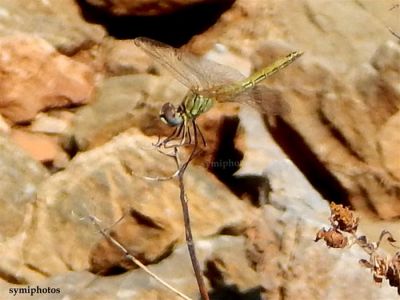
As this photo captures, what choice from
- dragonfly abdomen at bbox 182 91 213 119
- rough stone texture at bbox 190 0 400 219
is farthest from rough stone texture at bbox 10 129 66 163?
dragonfly abdomen at bbox 182 91 213 119

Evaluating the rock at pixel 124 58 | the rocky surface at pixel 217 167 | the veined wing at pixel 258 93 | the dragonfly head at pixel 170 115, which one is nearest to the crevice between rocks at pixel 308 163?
the rocky surface at pixel 217 167

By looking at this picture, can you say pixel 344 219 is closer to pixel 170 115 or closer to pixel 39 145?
pixel 170 115

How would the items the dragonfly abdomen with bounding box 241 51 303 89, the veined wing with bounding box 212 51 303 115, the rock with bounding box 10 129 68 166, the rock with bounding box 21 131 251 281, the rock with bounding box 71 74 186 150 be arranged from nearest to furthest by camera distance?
the veined wing with bounding box 212 51 303 115, the dragonfly abdomen with bounding box 241 51 303 89, the rock with bounding box 21 131 251 281, the rock with bounding box 71 74 186 150, the rock with bounding box 10 129 68 166

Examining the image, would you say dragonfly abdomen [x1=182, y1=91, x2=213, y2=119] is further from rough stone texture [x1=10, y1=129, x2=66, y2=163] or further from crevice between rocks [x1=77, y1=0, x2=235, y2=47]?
crevice between rocks [x1=77, y1=0, x2=235, y2=47]

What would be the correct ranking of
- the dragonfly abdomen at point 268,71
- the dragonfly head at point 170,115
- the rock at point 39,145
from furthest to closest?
the rock at point 39,145
the dragonfly abdomen at point 268,71
the dragonfly head at point 170,115

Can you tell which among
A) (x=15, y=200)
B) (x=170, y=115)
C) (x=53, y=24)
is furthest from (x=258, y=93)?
(x=53, y=24)

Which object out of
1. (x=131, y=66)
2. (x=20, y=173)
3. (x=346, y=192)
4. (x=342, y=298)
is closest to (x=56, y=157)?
(x=20, y=173)

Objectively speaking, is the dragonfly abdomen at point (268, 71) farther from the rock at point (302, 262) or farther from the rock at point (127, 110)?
the rock at point (127, 110)
